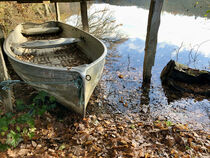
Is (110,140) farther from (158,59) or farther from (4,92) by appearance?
(158,59)

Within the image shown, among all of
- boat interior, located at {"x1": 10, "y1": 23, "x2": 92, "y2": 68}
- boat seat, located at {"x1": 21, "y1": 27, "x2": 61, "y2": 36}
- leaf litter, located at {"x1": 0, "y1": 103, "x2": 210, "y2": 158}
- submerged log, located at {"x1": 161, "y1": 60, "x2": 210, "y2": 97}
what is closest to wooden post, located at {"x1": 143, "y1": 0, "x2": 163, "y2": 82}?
submerged log, located at {"x1": 161, "y1": 60, "x2": 210, "y2": 97}

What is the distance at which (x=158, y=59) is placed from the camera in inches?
303

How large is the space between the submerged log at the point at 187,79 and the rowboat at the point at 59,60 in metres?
2.52

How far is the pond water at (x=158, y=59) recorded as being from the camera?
4.47 m

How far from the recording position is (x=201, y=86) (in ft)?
17.1

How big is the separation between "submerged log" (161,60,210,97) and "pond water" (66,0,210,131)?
0.39 m

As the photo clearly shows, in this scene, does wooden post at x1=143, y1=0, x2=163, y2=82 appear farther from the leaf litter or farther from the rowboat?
the leaf litter

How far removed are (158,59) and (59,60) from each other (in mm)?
4663

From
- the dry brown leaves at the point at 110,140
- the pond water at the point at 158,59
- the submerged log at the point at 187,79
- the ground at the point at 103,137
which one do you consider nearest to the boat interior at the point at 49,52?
the pond water at the point at 158,59

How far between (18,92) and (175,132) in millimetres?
Result: 3911

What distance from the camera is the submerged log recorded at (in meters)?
5.15

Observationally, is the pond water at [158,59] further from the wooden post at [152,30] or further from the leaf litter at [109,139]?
the wooden post at [152,30]

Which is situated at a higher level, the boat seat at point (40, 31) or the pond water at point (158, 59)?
the boat seat at point (40, 31)

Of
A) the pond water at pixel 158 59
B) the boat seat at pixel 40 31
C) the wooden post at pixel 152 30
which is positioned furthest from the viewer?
the boat seat at pixel 40 31
